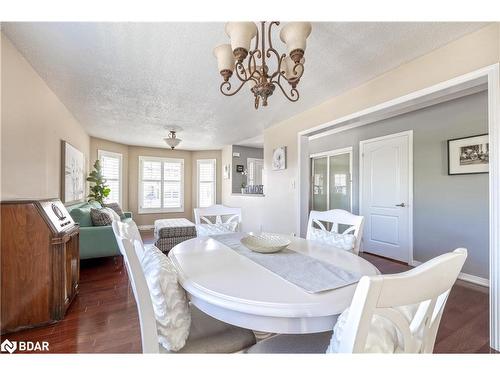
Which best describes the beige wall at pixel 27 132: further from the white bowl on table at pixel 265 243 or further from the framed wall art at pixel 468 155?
the framed wall art at pixel 468 155

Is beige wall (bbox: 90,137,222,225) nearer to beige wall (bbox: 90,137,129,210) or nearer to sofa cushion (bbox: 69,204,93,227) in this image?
beige wall (bbox: 90,137,129,210)

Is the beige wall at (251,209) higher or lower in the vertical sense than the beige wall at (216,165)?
lower

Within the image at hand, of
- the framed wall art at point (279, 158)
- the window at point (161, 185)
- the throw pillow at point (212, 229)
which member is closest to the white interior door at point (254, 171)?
the window at point (161, 185)

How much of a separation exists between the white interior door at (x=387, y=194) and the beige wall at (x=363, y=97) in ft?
4.66

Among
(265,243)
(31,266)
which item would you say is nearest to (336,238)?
(265,243)

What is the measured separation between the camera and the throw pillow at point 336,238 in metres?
1.63

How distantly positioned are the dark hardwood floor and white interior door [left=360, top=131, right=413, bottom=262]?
3.14ft

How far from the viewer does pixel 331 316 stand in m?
0.82

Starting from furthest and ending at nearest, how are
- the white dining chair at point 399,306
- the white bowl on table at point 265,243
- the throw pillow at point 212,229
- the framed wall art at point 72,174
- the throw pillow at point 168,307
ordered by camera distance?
the framed wall art at point 72,174, the throw pillow at point 212,229, the white bowl on table at point 265,243, the throw pillow at point 168,307, the white dining chair at point 399,306

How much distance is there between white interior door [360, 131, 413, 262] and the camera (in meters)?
3.38

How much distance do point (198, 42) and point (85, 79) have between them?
4.64 ft

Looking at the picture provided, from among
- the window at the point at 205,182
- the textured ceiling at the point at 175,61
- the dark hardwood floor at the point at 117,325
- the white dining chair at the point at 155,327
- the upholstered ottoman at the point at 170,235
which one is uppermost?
the textured ceiling at the point at 175,61
